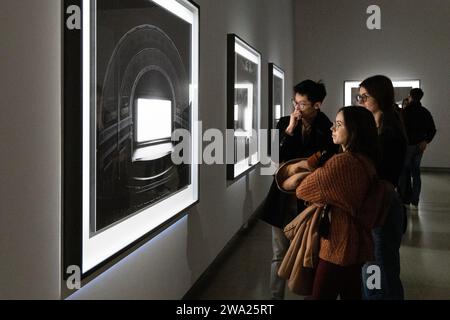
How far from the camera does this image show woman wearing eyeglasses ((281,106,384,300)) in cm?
210

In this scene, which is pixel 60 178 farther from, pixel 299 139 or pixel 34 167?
pixel 299 139

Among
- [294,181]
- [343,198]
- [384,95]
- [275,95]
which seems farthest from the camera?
[275,95]

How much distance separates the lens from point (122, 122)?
7.01 feet

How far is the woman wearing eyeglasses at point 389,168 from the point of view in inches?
107

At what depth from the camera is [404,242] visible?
531cm

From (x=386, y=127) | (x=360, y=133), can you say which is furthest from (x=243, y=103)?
(x=360, y=133)

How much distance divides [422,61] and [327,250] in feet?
35.2

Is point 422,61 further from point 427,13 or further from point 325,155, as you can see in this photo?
point 325,155

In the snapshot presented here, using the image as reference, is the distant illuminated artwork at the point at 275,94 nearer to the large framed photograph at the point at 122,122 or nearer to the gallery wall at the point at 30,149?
the large framed photograph at the point at 122,122

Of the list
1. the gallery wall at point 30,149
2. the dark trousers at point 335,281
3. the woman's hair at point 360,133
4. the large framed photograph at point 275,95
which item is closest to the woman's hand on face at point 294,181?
the woman's hair at point 360,133

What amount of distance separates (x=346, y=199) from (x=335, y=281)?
1.30ft

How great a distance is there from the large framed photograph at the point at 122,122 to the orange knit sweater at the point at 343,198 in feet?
2.69

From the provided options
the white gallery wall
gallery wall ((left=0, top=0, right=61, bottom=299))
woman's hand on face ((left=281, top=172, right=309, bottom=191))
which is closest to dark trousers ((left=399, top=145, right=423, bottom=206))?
woman's hand on face ((left=281, top=172, right=309, bottom=191))

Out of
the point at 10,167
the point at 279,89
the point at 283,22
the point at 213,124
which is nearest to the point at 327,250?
the point at 10,167
